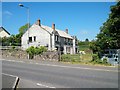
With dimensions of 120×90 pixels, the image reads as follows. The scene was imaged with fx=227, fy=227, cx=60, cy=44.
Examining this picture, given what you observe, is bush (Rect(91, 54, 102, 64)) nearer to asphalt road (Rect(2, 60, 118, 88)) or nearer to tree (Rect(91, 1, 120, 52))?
tree (Rect(91, 1, 120, 52))

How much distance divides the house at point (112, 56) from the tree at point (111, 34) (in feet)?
2.40

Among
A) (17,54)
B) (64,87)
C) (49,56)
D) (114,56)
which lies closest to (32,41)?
(17,54)

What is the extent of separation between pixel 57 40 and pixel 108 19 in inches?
1166

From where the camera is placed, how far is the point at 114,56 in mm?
26344

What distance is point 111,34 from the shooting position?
28.2m

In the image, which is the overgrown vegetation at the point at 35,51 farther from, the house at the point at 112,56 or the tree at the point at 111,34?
the house at the point at 112,56

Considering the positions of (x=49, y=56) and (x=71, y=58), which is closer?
(x=71, y=58)

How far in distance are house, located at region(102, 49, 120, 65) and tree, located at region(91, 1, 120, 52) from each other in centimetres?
73

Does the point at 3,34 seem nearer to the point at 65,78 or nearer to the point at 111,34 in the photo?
the point at 111,34

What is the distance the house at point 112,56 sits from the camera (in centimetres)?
2569

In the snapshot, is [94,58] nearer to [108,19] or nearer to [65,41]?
[108,19]

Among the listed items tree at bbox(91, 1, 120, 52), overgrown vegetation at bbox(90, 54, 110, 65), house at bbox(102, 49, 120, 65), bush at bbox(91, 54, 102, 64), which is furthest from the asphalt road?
tree at bbox(91, 1, 120, 52)

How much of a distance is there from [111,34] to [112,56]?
10.2 ft

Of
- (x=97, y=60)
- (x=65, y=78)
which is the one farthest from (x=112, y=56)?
(x=65, y=78)
